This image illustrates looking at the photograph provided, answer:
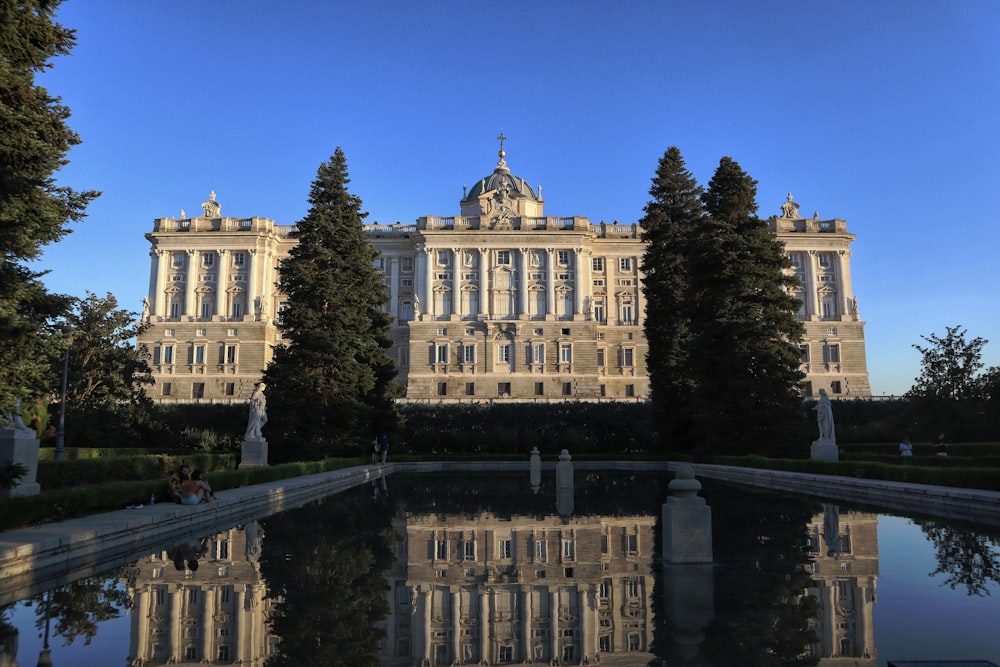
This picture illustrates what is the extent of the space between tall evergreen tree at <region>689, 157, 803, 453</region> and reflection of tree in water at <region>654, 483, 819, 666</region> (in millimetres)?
17099

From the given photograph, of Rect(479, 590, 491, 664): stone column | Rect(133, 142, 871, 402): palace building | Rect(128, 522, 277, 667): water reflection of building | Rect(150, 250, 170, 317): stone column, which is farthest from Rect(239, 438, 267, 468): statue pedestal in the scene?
Rect(150, 250, 170, 317): stone column

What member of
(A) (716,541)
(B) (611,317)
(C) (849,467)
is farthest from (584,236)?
(A) (716,541)

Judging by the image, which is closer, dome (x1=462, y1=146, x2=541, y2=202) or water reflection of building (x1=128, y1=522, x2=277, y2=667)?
water reflection of building (x1=128, y1=522, x2=277, y2=667)

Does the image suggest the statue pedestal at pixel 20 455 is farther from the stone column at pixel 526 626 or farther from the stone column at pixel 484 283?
the stone column at pixel 484 283

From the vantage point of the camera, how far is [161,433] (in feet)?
134

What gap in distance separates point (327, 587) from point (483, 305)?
64.5 m

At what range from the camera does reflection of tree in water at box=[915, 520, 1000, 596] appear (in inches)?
298

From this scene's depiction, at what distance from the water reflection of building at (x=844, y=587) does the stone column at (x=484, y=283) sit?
2349 inches

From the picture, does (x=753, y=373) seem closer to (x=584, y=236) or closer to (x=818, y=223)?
(x=584, y=236)

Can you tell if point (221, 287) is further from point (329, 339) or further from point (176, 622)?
point (176, 622)

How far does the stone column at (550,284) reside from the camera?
7144 cm

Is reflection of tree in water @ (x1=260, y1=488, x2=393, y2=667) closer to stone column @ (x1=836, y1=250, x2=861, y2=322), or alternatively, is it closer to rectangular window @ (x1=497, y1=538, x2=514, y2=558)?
rectangular window @ (x1=497, y1=538, x2=514, y2=558)

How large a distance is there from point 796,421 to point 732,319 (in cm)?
464

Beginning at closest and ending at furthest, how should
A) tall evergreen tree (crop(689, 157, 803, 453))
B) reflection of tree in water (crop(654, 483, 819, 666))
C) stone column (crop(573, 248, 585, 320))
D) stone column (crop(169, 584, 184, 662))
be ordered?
reflection of tree in water (crop(654, 483, 819, 666)) < stone column (crop(169, 584, 184, 662)) < tall evergreen tree (crop(689, 157, 803, 453)) < stone column (crop(573, 248, 585, 320))
